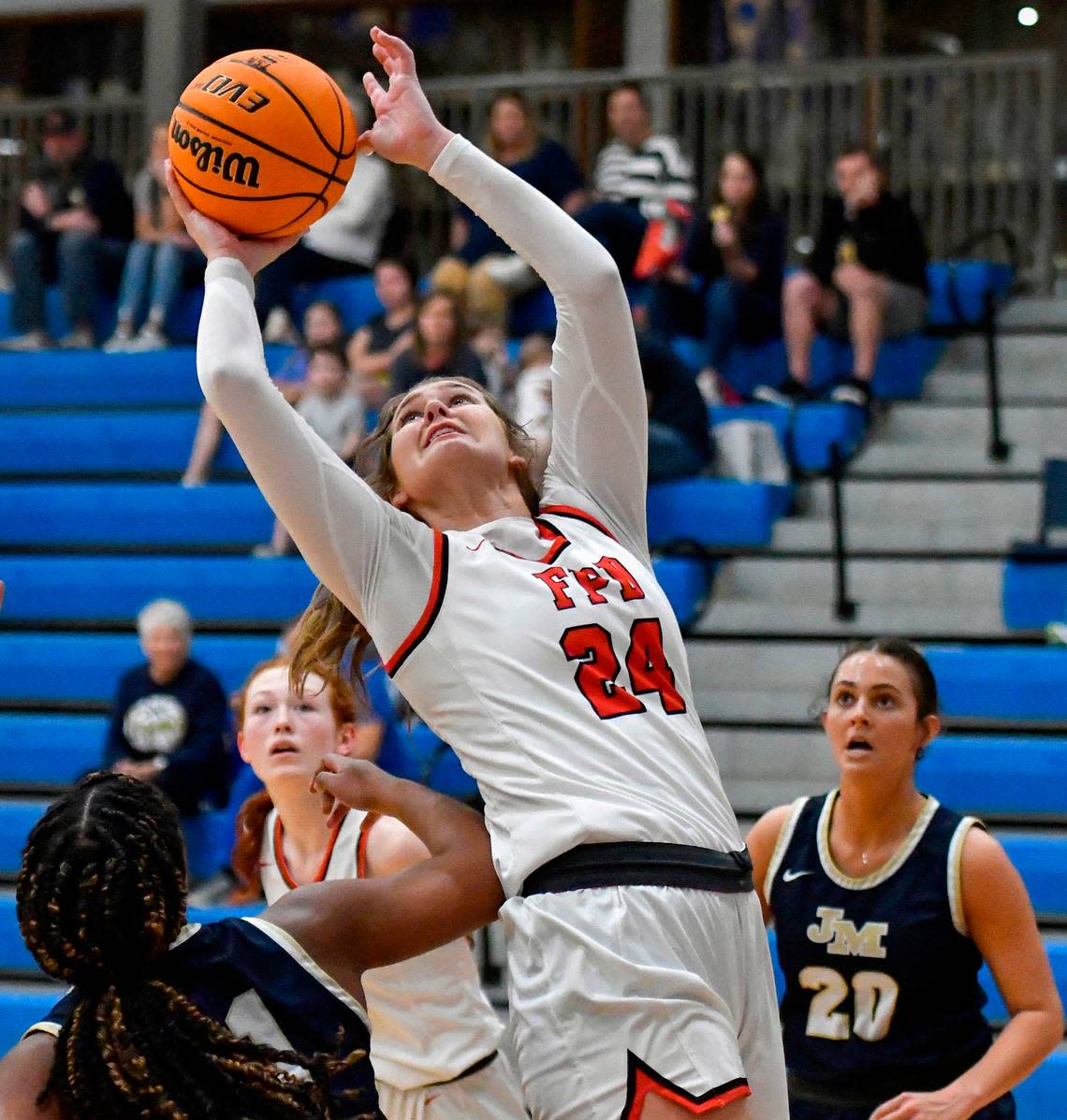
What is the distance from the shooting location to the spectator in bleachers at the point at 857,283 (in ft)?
27.5

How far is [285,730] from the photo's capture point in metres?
3.76

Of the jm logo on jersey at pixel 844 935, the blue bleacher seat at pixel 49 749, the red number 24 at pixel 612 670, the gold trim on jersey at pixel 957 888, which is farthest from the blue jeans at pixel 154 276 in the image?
the red number 24 at pixel 612 670

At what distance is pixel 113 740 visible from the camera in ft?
22.3

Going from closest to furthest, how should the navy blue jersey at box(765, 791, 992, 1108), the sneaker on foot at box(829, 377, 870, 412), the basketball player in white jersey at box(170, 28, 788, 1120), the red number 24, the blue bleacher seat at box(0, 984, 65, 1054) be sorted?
1. the basketball player in white jersey at box(170, 28, 788, 1120)
2. the red number 24
3. the navy blue jersey at box(765, 791, 992, 1108)
4. the blue bleacher seat at box(0, 984, 65, 1054)
5. the sneaker on foot at box(829, 377, 870, 412)

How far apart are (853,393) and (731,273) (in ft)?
2.74

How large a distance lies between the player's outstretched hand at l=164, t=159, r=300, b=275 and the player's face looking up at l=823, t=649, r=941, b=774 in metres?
1.45

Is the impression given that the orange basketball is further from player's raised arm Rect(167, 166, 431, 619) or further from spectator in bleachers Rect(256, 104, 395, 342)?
spectator in bleachers Rect(256, 104, 395, 342)

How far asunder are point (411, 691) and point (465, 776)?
12.6ft

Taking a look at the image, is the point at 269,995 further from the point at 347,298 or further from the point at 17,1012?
the point at 347,298

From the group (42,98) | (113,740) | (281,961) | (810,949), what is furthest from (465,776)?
(42,98)

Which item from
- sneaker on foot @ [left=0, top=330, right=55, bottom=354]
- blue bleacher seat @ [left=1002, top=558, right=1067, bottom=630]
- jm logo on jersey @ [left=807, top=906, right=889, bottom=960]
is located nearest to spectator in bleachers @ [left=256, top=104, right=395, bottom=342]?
sneaker on foot @ [left=0, top=330, right=55, bottom=354]

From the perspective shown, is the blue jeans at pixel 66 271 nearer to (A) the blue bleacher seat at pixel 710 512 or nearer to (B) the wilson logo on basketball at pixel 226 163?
(A) the blue bleacher seat at pixel 710 512

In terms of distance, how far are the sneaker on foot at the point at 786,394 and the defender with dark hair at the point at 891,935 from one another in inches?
186

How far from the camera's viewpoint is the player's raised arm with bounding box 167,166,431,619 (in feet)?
8.54
